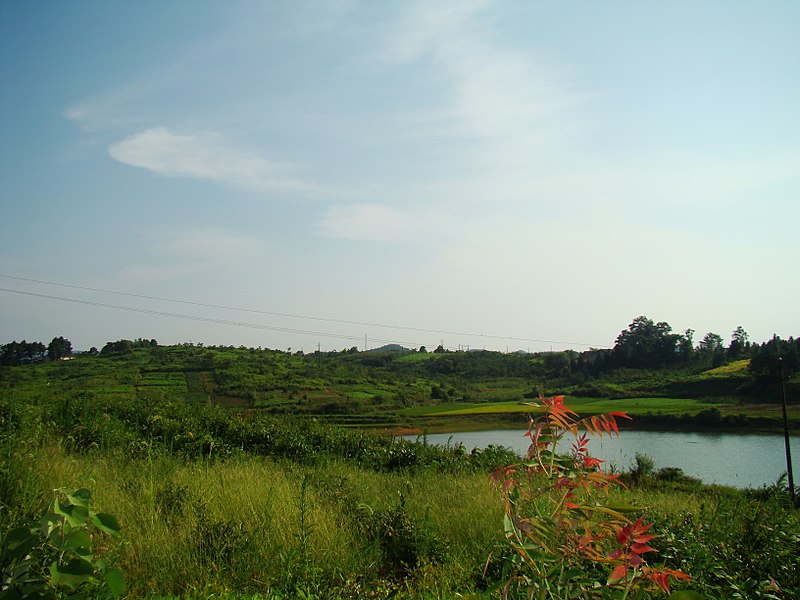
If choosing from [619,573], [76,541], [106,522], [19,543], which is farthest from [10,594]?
[619,573]

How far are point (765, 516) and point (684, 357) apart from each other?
5071 centimetres

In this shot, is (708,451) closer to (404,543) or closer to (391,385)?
(391,385)

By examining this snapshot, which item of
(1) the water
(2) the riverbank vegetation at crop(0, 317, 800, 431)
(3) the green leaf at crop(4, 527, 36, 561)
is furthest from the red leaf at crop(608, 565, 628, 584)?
(2) the riverbank vegetation at crop(0, 317, 800, 431)

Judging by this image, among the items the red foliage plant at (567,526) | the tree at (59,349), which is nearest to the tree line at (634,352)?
the tree at (59,349)

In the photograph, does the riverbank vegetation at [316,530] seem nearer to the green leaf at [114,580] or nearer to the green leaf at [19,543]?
the green leaf at [19,543]

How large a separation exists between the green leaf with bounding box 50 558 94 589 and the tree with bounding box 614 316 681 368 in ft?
163

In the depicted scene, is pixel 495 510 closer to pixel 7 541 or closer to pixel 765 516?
pixel 765 516

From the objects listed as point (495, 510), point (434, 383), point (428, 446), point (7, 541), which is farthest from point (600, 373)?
point (7, 541)

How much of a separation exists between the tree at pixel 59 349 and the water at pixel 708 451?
3549cm

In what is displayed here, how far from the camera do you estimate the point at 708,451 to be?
99.3 ft

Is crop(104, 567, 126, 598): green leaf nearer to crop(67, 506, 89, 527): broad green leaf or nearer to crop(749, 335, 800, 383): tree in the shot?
crop(67, 506, 89, 527): broad green leaf

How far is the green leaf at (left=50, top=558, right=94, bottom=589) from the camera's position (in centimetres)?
237

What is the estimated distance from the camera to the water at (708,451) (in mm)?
24469

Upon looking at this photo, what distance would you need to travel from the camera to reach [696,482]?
59.0ft
